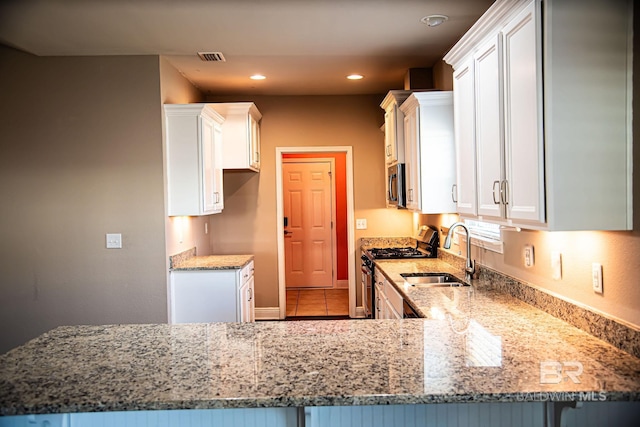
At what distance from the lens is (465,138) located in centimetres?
260

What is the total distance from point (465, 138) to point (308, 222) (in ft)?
17.3

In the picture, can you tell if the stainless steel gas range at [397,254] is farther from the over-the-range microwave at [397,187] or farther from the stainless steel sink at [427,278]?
the stainless steel sink at [427,278]

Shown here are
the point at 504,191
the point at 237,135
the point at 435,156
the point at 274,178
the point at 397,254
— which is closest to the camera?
the point at 504,191

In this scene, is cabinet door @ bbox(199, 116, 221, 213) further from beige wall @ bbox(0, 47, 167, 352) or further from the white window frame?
the white window frame

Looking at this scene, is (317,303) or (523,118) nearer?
(523,118)

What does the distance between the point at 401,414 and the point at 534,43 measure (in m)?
1.39

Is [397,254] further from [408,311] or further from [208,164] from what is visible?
[208,164]

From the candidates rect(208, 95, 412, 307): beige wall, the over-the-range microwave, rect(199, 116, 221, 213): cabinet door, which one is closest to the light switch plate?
rect(199, 116, 221, 213): cabinet door

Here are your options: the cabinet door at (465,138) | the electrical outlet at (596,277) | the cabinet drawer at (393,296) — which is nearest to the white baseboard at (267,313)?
the cabinet drawer at (393,296)

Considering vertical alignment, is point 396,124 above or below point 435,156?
above

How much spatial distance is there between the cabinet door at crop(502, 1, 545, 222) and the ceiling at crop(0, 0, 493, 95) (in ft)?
3.81

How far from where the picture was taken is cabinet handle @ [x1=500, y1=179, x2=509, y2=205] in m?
2.08

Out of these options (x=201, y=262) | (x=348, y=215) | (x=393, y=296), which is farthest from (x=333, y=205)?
(x=393, y=296)

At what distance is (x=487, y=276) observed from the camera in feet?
10.4
